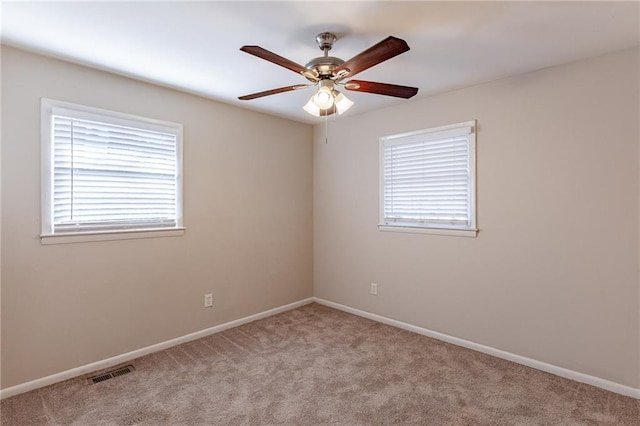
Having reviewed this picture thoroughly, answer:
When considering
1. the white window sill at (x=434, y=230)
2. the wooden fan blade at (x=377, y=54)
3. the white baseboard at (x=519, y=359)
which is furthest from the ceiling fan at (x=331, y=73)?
the white baseboard at (x=519, y=359)

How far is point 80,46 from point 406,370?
338 centimetres

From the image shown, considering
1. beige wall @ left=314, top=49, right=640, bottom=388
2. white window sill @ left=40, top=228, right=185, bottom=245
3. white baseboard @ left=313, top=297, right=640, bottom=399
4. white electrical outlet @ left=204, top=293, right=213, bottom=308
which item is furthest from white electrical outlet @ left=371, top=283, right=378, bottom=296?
→ white window sill @ left=40, top=228, right=185, bottom=245

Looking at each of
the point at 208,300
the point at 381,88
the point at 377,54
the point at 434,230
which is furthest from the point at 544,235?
the point at 208,300

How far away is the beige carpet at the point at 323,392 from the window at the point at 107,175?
1147mm

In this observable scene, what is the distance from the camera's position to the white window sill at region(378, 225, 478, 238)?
3.11m

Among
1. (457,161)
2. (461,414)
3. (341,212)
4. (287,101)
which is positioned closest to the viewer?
(461,414)

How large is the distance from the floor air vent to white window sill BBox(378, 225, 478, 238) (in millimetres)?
2694

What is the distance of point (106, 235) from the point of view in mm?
2777

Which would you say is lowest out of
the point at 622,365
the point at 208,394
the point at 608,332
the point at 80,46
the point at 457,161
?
the point at 208,394

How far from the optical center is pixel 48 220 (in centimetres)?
250

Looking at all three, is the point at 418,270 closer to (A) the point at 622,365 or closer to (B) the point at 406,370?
(B) the point at 406,370

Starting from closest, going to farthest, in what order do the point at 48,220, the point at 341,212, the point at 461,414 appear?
1. the point at 461,414
2. the point at 48,220
3. the point at 341,212

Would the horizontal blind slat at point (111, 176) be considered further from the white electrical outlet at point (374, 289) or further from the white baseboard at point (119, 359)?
the white electrical outlet at point (374, 289)

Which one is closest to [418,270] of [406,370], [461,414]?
[406,370]
